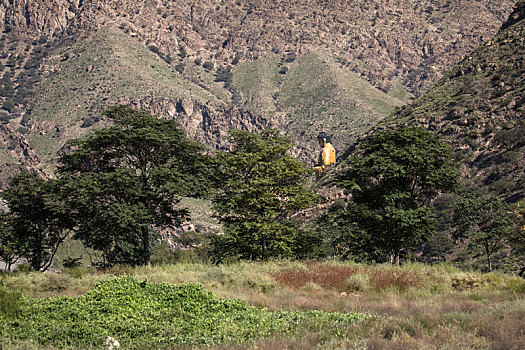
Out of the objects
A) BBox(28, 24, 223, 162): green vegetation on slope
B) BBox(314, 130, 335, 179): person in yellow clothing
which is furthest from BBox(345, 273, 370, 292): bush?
BBox(28, 24, 223, 162): green vegetation on slope

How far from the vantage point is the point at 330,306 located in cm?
1121

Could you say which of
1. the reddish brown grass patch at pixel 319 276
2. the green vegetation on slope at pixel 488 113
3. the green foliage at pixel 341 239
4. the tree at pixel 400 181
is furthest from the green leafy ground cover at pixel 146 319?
the green vegetation on slope at pixel 488 113

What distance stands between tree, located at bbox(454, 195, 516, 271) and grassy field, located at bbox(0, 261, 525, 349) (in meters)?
Answer: 26.3

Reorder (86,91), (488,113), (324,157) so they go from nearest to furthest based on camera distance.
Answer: (324,157), (488,113), (86,91)

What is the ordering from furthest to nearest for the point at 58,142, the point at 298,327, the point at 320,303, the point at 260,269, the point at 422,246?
the point at 58,142
the point at 422,246
the point at 260,269
the point at 320,303
the point at 298,327

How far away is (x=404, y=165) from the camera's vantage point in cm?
2234

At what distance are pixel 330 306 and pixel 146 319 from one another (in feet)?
15.5

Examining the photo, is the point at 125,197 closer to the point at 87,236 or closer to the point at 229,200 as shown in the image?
the point at 87,236

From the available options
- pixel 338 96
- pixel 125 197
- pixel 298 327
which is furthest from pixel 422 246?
pixel 338 96

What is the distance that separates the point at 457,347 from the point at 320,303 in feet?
17.7

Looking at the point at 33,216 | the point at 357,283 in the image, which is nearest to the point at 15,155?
the point at 33,216

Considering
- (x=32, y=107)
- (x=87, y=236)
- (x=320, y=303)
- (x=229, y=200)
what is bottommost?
(x=320, y=303)

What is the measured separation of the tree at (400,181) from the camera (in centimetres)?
2177

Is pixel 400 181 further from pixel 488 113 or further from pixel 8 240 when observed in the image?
pixel 488 113
